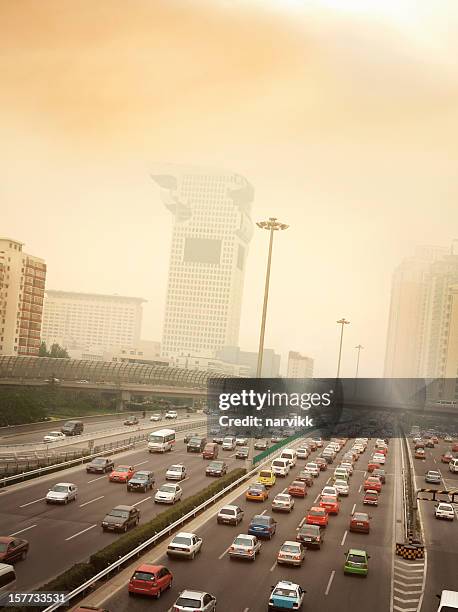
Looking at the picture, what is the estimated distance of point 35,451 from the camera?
3494cm

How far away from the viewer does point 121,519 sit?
22.7m

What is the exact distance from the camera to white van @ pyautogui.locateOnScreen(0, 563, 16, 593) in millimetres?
16131

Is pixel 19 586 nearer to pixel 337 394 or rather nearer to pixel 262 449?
pixel 337 394

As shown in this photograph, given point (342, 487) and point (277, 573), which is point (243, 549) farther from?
point (342, 487)

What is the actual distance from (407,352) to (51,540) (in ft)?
197

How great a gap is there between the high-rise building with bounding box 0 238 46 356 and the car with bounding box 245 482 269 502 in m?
57.7

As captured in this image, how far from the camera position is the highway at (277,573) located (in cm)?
1669

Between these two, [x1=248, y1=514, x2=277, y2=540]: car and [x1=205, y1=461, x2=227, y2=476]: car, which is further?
[x1=205, y1=461, x2=227, y2=476]: car

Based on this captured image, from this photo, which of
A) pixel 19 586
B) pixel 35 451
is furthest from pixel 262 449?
pixel 19 586

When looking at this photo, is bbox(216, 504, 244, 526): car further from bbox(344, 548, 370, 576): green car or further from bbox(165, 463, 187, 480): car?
bbox(165, 463, 187, 480): car

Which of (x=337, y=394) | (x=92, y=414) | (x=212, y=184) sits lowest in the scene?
(x=92, y=414)

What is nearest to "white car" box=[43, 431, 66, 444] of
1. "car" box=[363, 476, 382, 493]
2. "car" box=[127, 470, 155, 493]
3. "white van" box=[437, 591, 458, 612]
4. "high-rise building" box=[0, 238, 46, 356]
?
"car" box=[127, 470, 155, 493]

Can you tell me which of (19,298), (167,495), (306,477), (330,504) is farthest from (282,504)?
(19,298)

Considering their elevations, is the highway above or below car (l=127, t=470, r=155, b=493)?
above
